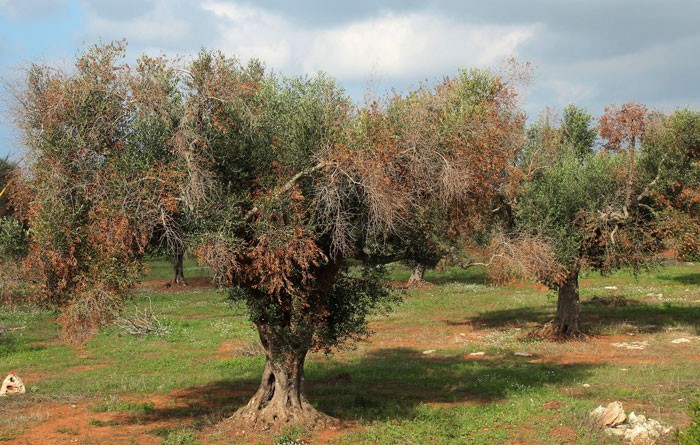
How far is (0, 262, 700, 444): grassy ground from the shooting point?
16812 mm

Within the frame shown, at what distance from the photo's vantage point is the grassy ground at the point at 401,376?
16.8m

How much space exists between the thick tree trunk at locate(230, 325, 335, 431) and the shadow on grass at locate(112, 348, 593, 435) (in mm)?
1157

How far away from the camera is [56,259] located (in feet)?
44.9

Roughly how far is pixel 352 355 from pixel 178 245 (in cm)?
1388

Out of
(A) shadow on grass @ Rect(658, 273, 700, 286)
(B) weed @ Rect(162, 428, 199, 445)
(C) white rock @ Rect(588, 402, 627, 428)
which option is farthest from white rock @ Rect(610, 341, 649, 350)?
(A) shadow on grass @ Rect(658, 273, 700, 286)

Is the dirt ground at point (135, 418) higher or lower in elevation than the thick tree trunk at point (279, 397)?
lower

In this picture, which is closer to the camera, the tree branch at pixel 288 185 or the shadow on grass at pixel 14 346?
the tree branch at pixel 288 185

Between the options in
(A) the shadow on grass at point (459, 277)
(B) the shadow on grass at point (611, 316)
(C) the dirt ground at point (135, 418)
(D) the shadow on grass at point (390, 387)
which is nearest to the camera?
(C) the dirt ground at point (135, 418)

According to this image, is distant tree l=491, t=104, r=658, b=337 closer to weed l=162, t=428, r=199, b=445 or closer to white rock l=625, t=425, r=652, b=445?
white rock l=625, t=425, r=652, b=445

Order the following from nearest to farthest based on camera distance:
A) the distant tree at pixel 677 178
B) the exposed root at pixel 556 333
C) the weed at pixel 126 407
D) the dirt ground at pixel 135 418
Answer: the dirt ground at pixel 135 418 → the weed at pixel 126 407 → the distant tree at pixel 677 178 → the exposed root at pixel 556 333

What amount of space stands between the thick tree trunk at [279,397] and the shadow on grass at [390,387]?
1157mm

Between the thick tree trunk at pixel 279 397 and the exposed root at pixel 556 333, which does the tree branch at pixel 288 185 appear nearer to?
the thick tree trunk at pixel 279 397

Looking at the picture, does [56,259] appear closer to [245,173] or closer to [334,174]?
[245,173]

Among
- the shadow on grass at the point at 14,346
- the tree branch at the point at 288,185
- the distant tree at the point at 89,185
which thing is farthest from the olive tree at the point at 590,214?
the shadow on grass at the point at 14,346
